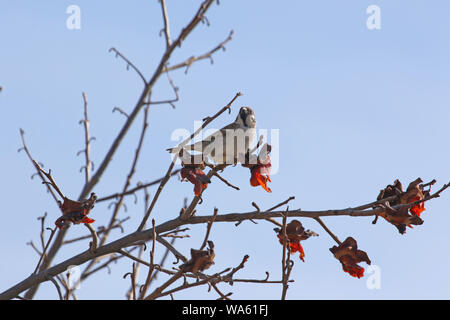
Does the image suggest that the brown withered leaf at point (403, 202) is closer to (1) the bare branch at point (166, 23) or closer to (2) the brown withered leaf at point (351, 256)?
(2) the brown withered leaf at point (351, 256)

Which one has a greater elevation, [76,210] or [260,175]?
[260,175]

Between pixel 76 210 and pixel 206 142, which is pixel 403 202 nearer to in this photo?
pixel 206 142

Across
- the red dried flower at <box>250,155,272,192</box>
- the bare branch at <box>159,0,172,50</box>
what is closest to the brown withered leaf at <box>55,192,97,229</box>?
the red dried flower at <box>250,155,272,192</box>

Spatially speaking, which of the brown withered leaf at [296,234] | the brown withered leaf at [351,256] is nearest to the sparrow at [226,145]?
the brown withered leaf at [296,234]

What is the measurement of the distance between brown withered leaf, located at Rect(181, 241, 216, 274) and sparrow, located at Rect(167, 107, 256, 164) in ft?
2.24

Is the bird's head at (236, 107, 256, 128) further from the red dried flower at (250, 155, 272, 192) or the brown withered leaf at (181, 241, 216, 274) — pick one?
the brown withered leaf at (181, 241, 216, 274)

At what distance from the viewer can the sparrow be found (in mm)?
3231

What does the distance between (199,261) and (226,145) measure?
3.41 feet

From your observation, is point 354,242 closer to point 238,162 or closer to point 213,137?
point 238,162

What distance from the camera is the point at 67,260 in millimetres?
2961

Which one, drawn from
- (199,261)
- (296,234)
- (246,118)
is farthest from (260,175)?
(246,118)

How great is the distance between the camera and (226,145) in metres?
3.41

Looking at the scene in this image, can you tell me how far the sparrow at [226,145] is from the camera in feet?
10.6
